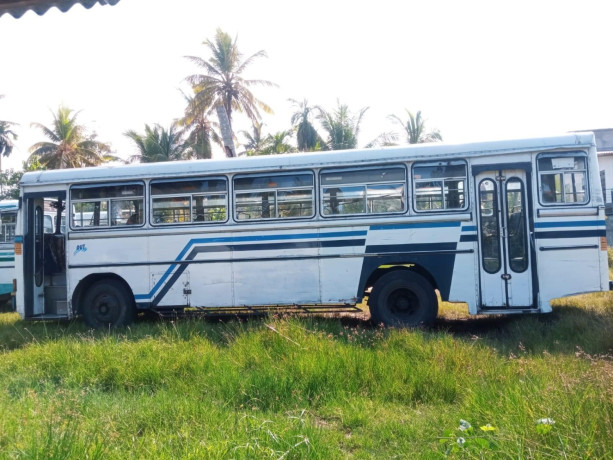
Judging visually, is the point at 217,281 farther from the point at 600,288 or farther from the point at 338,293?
the point at 600,288

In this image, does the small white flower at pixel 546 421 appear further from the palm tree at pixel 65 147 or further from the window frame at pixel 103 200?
the palm tree at pixel 65 147

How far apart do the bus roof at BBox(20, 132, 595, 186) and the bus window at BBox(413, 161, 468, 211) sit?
16 cm

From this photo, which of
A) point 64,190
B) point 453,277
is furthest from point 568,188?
point 64,190

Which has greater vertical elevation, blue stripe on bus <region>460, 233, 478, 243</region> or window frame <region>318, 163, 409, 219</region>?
window frame <region>318, 163, 409, 219</region>

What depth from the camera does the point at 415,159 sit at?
8766mm

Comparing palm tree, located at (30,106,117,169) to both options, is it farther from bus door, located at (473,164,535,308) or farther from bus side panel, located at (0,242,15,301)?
bus door, located at (473,164,535,308)

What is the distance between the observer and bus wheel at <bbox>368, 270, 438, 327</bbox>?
28.6 ft

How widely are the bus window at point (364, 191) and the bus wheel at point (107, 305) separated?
4.01m

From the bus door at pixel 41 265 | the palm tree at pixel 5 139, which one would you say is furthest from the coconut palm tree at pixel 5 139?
the bus door at pixel 41 265

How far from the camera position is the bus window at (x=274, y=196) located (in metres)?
9.12

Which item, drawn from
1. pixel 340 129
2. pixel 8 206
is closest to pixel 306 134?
pixel 340 129

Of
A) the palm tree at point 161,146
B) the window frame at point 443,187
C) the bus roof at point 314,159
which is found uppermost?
the palm tree at point 161,146

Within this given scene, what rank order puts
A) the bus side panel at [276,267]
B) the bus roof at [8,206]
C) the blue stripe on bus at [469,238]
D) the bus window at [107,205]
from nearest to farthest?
the blue stripe on bus at [469,238] < the bus side panel at [276,267] < the bus window at [107,205] < the bus roof at [8,206]

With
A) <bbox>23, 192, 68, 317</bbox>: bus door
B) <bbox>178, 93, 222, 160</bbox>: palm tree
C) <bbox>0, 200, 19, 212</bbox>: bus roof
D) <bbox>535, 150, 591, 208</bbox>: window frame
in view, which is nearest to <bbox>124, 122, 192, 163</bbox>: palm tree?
<bbox>178, 93, 222, 160</bbox>: palm tree
